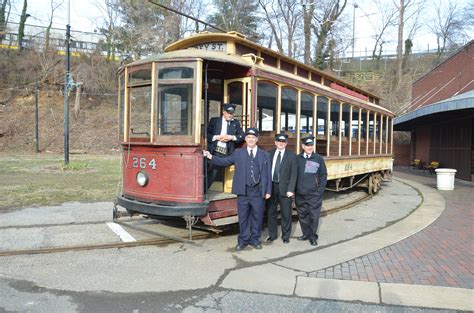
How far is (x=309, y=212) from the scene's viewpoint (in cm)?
645

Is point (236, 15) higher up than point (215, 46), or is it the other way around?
point (236, 15)

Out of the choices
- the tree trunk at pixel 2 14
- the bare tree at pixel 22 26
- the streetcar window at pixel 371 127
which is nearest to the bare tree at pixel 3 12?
the tree trunk at pixel 2 14

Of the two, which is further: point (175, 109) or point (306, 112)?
point (306, 112)

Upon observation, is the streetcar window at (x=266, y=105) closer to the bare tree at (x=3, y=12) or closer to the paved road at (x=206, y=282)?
the paved road at (x=206, y=282)

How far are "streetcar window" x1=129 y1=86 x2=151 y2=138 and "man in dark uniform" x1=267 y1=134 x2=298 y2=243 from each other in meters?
2.04

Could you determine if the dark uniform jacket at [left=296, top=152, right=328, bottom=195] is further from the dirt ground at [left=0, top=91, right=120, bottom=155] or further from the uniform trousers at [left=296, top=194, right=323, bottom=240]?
the dirt ground at [left=0, top=91, right=120, bottom=155]

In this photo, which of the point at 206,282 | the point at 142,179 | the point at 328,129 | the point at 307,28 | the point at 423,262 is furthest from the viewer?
the point at 307,28

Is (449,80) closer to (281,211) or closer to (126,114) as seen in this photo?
(281,211)

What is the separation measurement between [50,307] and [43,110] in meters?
34.6

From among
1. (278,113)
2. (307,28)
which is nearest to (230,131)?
(278,113)

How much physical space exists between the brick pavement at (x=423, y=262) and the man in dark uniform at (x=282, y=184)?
4.21 feet

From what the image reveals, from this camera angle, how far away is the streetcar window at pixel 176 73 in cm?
590

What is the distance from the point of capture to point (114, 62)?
40.6m

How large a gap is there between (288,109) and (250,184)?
96.3 inches
